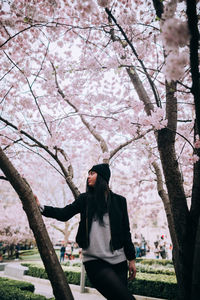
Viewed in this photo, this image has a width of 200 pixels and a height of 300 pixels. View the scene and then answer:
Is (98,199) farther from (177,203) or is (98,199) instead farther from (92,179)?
(177,203)

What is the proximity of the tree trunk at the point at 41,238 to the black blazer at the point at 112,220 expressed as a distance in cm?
16

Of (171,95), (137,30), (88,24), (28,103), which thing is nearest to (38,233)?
(171,95)

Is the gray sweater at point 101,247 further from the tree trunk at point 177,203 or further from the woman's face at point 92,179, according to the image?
the tree trunk at point 177,203

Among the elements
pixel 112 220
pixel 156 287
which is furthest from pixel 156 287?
pixel 112 220

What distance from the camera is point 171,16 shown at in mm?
1310

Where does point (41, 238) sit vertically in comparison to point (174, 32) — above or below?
below

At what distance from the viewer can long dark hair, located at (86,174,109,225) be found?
2100 mm

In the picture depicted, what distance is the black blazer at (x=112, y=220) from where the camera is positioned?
202cm

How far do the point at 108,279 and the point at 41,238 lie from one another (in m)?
0.68

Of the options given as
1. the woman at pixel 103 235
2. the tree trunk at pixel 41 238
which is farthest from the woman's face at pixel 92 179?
the tree trunk at pixel 41 238

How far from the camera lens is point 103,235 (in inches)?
79.6

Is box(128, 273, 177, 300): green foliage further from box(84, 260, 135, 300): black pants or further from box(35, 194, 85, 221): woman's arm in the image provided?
box(35, 194, 85, 221): woman's arm

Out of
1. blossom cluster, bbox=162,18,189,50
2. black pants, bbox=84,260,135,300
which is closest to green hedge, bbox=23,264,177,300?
black pants, bbox=84,260,135,300

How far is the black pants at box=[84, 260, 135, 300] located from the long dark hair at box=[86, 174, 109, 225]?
1.17 ft
